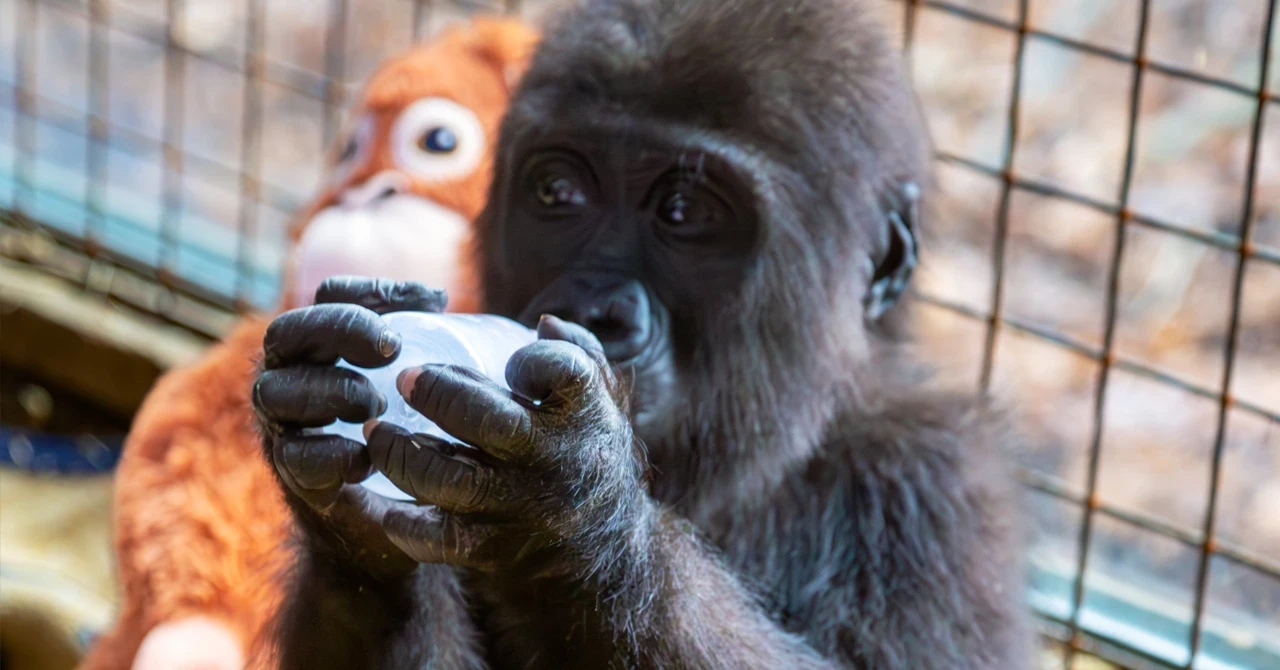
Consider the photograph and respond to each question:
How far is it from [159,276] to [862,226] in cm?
236

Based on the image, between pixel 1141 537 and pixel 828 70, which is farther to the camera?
pixel 1141 537

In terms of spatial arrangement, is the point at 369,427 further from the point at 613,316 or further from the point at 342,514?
the point at 613,316

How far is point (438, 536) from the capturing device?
4.88ft

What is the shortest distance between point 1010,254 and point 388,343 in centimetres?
328

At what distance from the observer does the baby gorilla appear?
168 cm

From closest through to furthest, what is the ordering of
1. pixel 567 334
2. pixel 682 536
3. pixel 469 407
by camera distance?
pixel 469 407 → pixel 567 334 → pixel 682 536

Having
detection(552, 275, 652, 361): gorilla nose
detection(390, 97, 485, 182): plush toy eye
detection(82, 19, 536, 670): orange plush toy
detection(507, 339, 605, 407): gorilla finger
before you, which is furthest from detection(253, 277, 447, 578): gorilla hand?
detection(390, 97, 485, 182): plush toy eye

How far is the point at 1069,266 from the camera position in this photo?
4.40 meters

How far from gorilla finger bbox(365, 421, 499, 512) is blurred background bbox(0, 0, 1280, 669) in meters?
1.20

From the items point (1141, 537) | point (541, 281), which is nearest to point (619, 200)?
point (541, 281)

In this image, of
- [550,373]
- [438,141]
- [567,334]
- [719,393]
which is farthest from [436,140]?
[550,373]

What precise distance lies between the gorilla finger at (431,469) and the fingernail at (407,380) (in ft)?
0.12

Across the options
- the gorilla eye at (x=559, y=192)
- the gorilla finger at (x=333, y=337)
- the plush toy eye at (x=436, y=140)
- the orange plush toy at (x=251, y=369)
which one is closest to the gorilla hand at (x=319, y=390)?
the gorilla finger at (x=333, y=337)

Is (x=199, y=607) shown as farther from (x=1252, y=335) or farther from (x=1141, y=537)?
(x=1252, y=335)
